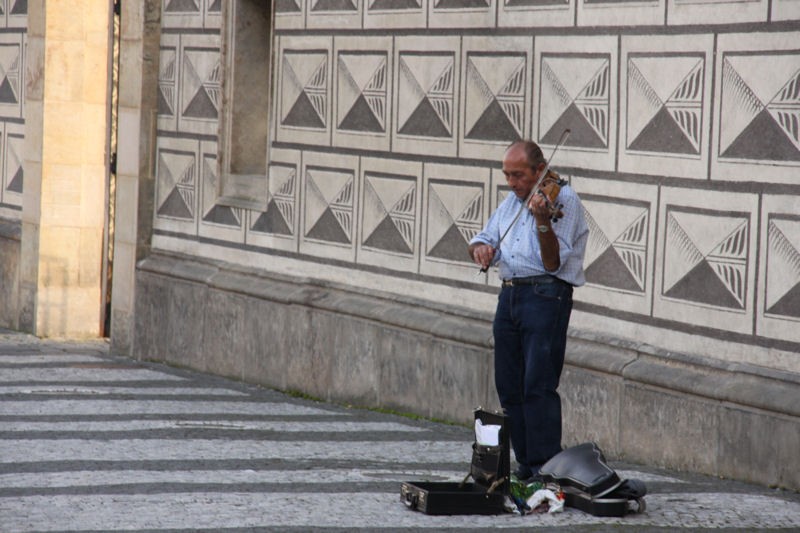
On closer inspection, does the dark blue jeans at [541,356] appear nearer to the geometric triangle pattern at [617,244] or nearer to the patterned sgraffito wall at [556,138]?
the patterned sgraffito wall at [556,138]

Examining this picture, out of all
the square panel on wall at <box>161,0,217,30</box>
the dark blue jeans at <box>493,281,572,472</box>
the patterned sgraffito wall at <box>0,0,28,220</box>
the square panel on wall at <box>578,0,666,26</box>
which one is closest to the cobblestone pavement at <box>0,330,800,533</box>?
the dark blue jeans at <box>493,281,572,472</box>

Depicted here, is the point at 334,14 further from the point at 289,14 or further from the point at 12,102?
the point at 12,102

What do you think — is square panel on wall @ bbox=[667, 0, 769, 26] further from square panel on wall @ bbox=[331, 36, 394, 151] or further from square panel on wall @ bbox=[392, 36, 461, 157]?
square panel on wall @ bbox=[331, 36, 394, 151]

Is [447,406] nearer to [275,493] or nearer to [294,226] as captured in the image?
[294,226]

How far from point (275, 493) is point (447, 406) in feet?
11.7

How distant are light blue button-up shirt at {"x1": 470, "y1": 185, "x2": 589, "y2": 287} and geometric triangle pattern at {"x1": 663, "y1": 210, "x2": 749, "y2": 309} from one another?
120cm

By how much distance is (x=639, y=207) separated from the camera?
9938 mm

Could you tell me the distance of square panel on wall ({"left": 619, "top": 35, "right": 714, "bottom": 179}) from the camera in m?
9.48

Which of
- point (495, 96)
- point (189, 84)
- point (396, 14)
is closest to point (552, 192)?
point (495, 96)

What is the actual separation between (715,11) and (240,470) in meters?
3.52

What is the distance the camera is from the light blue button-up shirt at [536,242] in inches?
327

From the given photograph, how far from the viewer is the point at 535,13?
35.5 ft

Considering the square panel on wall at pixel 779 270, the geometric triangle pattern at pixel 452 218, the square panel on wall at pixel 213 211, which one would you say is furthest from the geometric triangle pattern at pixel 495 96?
the square panel on wall at pixel 213 211

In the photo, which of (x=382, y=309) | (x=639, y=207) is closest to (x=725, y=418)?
(x=639, y=207)
